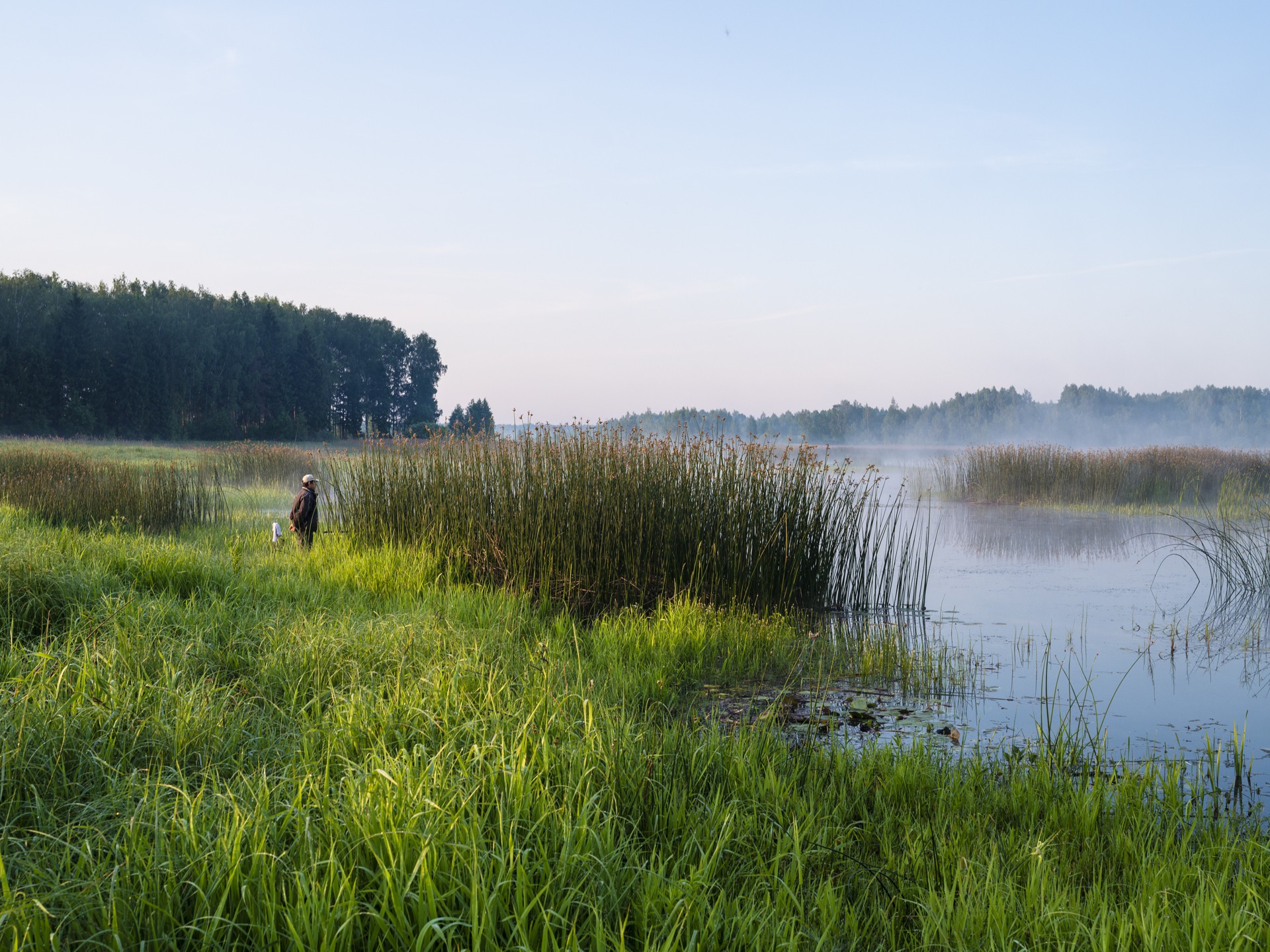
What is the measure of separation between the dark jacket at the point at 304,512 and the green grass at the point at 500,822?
378cm

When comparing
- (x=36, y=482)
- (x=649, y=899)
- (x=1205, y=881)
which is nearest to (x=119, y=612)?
(x=649, y=899)

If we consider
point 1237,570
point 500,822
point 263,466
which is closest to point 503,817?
point 500,822

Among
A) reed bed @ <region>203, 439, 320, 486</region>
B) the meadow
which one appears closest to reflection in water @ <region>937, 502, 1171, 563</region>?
the meadow

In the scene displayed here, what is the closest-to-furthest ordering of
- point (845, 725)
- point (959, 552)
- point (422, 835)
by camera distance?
1. point (422, 835)
2. point (845, 725)
3. point (959, 552)

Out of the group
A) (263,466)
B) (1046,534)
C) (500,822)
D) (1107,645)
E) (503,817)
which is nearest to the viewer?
(500,822)

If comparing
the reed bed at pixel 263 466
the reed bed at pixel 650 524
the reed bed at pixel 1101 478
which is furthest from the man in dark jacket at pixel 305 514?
the reed bed at pixel 1101 478

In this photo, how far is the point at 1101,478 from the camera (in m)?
18.4

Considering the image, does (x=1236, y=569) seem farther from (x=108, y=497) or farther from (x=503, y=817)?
(x=108, y=497)

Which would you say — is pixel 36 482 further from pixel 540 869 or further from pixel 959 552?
pixel 959 552

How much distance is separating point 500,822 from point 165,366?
4668 cm

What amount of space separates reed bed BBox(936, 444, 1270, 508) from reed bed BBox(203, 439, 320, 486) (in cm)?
1628

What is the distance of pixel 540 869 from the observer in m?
2.13

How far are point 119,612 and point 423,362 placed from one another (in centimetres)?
6170

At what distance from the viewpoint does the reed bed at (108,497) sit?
10094 millimetres
